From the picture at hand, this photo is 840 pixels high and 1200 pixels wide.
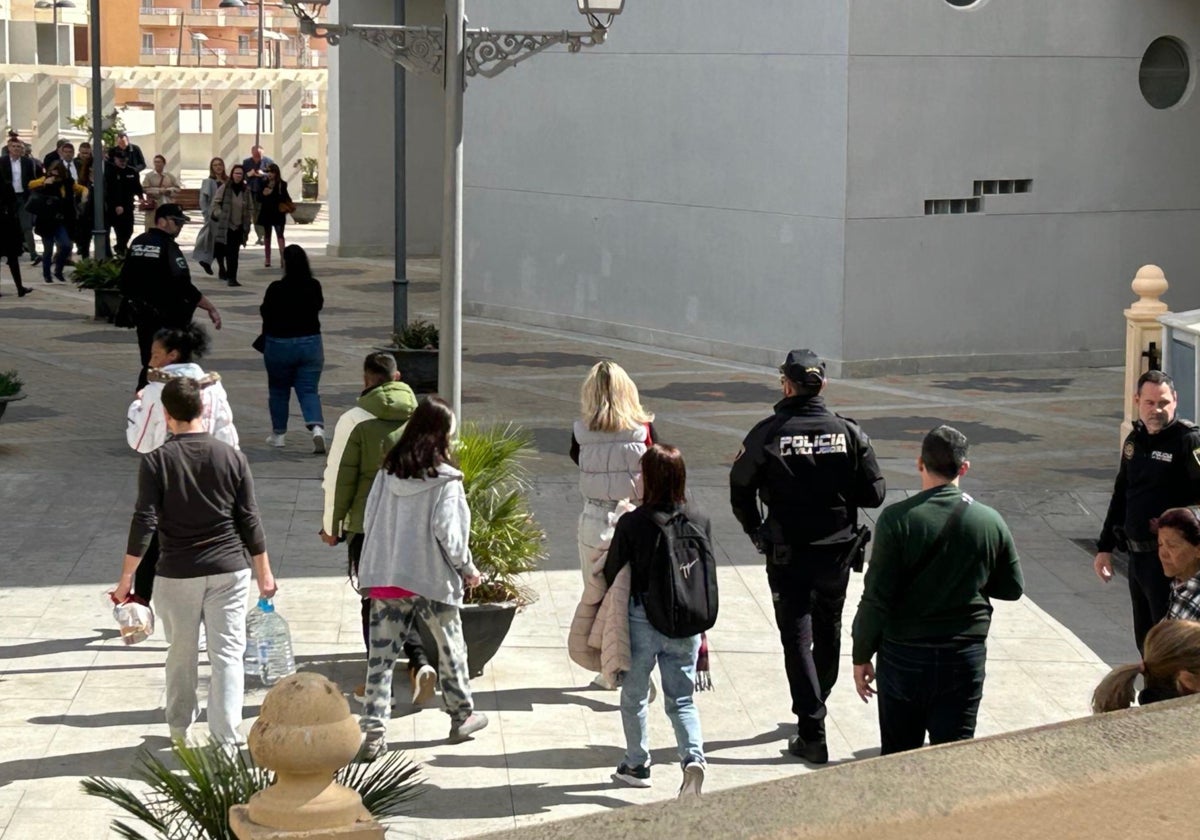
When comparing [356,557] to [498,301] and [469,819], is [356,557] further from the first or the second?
[498,301]

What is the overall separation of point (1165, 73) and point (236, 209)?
12.9 meters

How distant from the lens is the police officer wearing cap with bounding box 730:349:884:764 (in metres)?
7.77

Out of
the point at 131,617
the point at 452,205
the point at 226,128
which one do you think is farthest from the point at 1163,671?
the point at 226,128

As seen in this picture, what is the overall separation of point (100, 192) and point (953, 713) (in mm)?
20233

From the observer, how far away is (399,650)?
7.82m

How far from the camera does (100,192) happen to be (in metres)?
24.6

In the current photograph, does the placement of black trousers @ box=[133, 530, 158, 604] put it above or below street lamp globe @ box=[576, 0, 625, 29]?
below

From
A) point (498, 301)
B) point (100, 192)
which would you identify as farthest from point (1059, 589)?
point (100, 192)

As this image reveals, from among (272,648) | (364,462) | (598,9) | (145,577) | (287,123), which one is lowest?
(272,648)

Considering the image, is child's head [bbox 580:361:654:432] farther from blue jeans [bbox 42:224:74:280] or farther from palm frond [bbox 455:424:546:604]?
blue jeans [bbox 42:224:74:280]

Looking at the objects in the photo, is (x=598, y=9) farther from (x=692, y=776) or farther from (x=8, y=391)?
(x=8, y=391)

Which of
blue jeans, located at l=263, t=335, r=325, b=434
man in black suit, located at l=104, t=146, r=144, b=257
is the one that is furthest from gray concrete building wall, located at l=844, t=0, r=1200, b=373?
man in black suit, located at l=104, t=146, r=144, b=257

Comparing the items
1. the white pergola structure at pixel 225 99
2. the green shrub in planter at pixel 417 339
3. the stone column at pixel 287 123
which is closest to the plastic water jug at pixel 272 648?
the green shrub in planter at pixel 417 339

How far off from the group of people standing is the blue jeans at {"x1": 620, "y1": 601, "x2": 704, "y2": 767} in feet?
63.4
